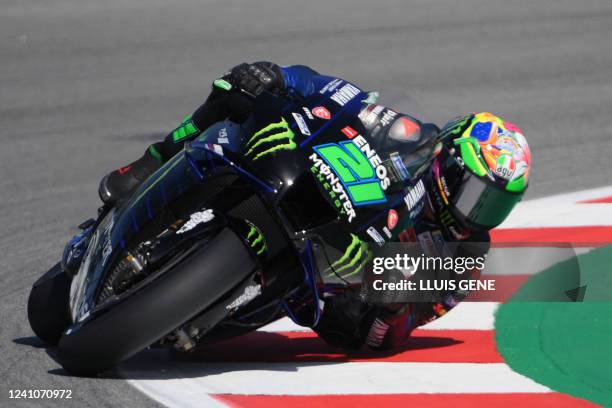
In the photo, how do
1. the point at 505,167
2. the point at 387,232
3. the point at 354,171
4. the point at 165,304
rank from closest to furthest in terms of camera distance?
1. the point at 165,304
2. the point at 354,171
3. the point at 387,232
4. the point at 505,167

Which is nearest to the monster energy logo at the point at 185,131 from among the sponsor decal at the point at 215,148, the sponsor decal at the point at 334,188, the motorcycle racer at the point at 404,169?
the motorcycle racer at the point at 404,169

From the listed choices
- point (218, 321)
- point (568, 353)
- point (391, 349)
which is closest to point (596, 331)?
point (568, 353)

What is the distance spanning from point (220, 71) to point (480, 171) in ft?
22.4

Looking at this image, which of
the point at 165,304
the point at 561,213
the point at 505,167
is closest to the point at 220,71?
the point at 561,213

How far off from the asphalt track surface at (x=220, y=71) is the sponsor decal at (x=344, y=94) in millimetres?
2080

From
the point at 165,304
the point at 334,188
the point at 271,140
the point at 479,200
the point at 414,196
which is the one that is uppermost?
the point at 271,140

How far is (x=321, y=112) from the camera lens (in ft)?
17.0

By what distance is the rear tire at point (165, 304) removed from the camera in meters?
4.62

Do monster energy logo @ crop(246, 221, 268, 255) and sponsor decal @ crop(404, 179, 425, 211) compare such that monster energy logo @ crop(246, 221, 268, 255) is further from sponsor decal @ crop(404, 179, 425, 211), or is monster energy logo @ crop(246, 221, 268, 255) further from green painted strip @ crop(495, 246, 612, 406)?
green painted strip @ crop(495, 246, 612, 406)

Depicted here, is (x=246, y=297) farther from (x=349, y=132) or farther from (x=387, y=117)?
(x=387, y=117)

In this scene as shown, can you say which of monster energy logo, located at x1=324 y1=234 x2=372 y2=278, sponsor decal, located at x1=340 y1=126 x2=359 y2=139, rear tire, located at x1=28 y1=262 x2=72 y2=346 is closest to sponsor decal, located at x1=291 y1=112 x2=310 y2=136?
sponsor decal, located at x1=340 y1=126 x2=359 y2=139

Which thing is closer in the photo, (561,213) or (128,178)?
(128,178)

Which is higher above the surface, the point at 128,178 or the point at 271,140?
the point at 271,140

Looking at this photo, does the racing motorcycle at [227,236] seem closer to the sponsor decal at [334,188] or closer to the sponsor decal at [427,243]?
the sponsor decal at [334,188]
